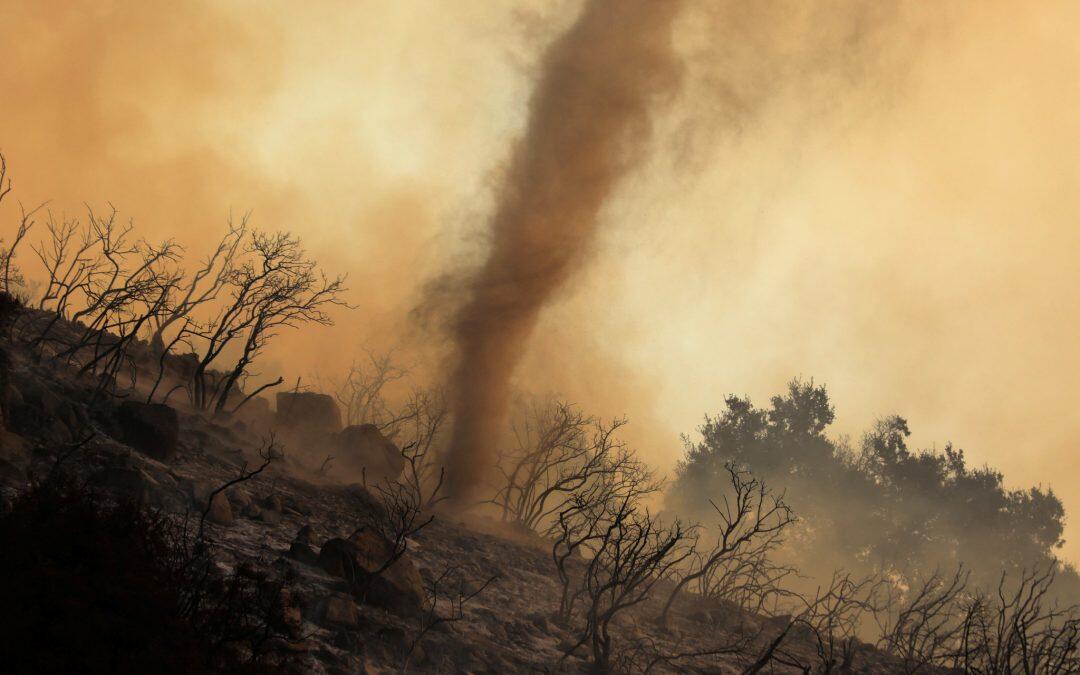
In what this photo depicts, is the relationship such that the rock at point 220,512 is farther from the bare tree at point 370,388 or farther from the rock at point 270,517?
the bare tree at point 370,388

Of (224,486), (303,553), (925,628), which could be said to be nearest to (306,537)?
(303,553)

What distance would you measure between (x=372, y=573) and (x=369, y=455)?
1643cm

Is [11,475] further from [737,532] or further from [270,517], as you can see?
[737,532]

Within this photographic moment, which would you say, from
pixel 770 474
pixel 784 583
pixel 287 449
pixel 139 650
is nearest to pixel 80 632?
pixel 139 650

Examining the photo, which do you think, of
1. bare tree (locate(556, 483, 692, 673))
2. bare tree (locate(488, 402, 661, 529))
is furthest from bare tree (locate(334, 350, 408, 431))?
bare tree (locate(556, 483, 692, 673))

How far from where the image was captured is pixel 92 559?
28.2ft

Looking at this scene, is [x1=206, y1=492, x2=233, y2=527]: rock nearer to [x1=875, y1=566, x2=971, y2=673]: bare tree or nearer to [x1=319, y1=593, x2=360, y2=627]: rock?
[x1=319, y1=593, x2=360, y2=627]: rock

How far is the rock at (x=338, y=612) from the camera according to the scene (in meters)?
12.0

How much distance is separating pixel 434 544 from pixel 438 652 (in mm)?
8399

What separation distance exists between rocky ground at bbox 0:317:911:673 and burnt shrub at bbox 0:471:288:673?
1026 mm

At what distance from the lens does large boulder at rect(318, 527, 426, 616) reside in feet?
46.1

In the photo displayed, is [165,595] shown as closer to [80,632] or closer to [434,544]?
[80,632]

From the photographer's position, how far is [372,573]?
1408 cm

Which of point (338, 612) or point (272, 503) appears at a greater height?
point (272, 503)
